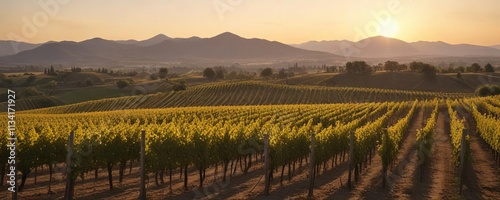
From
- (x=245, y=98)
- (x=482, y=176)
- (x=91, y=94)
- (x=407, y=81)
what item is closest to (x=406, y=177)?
(x=482, y=176)

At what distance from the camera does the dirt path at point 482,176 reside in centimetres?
1625

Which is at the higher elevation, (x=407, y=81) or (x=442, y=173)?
(x=407, y=81)

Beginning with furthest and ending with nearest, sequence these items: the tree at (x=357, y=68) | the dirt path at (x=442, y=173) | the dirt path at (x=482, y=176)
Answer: the tree at (x=357, y=68), the dirt path at (x=482, y=176), the dirt path at (x=442, y=173)

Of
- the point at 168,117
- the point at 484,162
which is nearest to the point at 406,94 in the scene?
the point at 168,117

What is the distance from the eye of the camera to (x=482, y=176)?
19.4 m

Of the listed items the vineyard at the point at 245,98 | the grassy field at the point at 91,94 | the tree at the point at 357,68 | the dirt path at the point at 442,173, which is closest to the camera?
the dirt path at the point at 442,173

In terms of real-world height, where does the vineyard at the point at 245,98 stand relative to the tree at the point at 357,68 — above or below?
below

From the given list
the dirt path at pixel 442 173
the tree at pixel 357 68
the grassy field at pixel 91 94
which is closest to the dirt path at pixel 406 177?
the dirt path at pixel 442 173

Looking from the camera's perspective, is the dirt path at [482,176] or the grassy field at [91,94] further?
the grassy field at [91,94]

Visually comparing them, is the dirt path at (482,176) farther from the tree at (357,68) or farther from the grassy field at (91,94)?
the tree at (357,68)

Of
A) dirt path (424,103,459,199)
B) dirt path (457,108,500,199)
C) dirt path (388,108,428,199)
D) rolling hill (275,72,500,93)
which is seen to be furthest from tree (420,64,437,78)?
dirt path (388,108,428,199)

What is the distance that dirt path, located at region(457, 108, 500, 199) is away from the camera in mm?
16250

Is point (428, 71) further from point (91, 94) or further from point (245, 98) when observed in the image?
point (91, 94)

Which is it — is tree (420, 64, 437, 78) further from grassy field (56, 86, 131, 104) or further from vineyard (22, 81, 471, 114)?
grassy field (56, 86, 131, 104)
